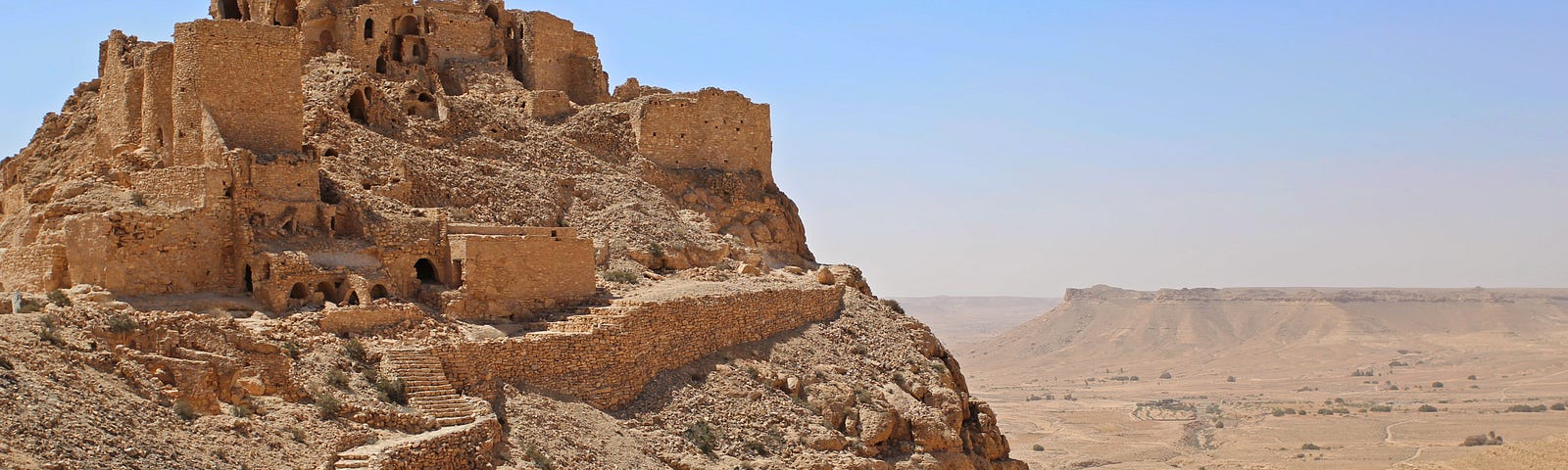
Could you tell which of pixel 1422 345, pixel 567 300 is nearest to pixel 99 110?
pixel 567 300

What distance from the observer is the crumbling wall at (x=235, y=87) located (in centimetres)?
2362

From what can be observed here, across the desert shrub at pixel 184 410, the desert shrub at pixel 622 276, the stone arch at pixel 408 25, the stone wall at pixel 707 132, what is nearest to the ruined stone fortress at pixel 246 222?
the desert shrub at pixel 622 276

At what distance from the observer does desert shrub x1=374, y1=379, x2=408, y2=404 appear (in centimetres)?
1914

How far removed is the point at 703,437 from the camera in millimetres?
22516

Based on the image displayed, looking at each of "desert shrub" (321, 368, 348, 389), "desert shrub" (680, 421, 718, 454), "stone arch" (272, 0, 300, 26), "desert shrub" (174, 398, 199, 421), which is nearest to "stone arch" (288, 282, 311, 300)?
"desert shrub" (321, 368, 348, 389)

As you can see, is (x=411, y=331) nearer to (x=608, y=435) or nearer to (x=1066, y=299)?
(x=608, y=435)

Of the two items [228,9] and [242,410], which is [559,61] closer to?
[228,9]

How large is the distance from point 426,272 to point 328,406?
580cm

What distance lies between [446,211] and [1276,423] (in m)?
59.6

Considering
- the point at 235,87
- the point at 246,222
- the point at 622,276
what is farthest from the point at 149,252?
the point at 622,276

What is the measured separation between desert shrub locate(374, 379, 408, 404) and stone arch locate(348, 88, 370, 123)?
385 inches

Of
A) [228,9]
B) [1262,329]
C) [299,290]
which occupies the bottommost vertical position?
[1262,329]

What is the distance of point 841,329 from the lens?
28922 millimetres

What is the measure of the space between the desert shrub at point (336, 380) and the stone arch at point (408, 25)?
13827 mm
